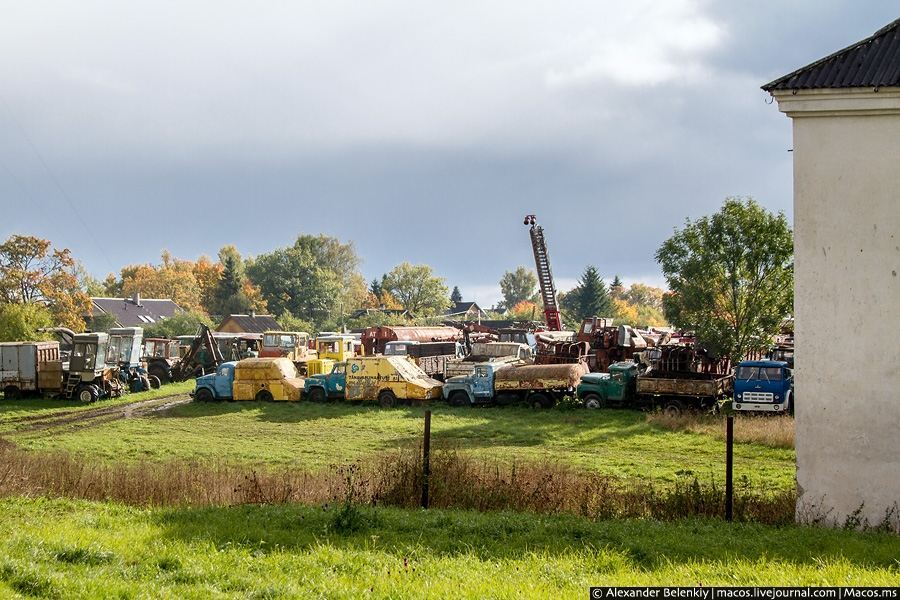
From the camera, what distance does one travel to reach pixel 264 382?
95.9ft

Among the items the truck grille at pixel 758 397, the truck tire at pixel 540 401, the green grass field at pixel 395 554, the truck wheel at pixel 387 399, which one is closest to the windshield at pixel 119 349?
the truck wheel at pixel 387 399

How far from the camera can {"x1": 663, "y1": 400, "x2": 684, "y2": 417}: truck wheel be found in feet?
76.1

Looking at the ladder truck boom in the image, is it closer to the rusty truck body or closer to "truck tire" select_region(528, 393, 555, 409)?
the rusty truck body

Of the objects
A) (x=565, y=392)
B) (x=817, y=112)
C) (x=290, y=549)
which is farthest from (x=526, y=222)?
(x=290, y=549)

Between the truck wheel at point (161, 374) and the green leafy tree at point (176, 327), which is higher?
the green leafy tree at point (176, 327)

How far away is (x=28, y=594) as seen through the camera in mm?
6344

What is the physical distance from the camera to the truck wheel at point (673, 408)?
2320 cm

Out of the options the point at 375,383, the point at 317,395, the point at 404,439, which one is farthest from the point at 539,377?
the point at 317,395

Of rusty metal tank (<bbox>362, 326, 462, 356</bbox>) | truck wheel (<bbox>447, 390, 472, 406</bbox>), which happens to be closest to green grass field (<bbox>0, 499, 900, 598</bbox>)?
truck wheel (<bbox>447, 390, 472, 406</bbox>)

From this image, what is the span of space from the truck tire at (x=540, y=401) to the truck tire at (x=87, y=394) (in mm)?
16272

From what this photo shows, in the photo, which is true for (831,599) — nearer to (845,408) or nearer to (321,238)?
(845,408)

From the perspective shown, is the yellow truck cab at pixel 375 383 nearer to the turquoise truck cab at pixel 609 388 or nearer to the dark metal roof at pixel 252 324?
the turquoise truck cab at pixel 609 388

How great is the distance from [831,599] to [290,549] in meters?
4.88

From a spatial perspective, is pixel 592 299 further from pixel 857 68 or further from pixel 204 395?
pixel 857 68
